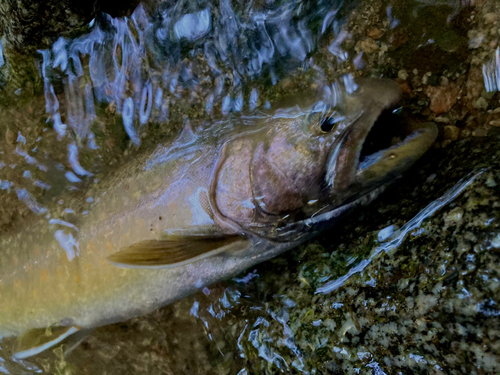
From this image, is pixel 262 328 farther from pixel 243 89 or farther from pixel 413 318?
pixel 243 89

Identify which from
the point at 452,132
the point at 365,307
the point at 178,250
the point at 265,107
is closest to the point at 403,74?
the point at 452,132

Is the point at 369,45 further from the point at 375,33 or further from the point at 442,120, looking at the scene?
the point at 442,120

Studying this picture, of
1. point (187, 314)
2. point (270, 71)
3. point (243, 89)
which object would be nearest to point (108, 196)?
point (187, 314)

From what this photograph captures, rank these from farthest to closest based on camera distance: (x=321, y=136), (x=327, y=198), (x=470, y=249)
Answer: (x=327, y=198) → (x=321, y=136) → (x=470, y=249)

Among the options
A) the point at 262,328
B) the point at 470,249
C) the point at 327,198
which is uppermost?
the point at 327,198

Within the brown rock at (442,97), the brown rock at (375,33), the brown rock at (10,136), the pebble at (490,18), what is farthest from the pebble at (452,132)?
the brown rock at (10,136)

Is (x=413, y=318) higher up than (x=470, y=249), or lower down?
lower down

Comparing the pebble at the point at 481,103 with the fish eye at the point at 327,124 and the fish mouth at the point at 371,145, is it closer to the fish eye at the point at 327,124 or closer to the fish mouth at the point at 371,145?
the fish mouth at the point at 371,145
